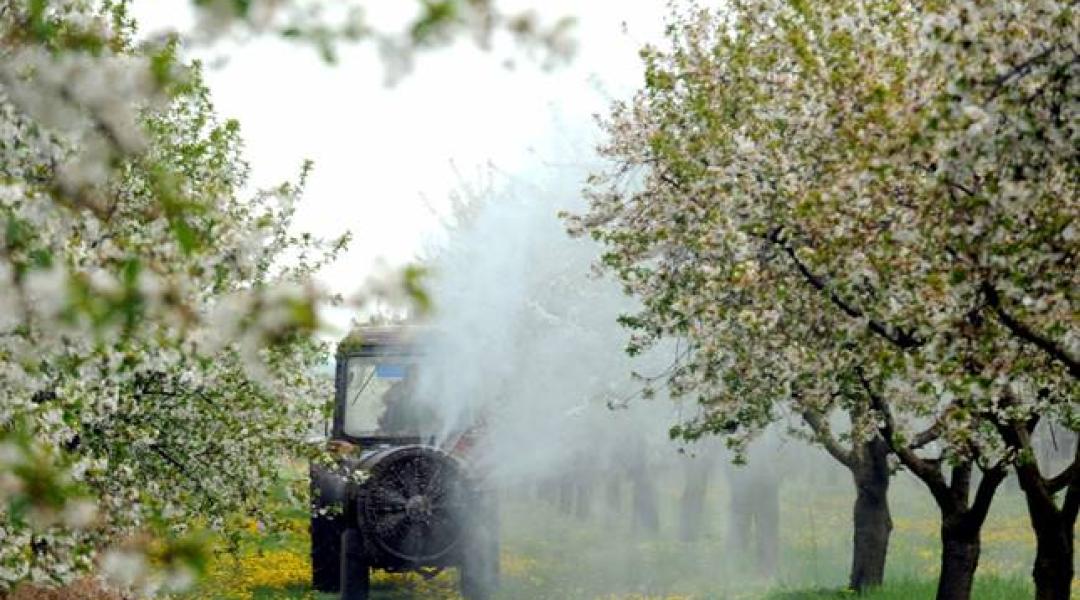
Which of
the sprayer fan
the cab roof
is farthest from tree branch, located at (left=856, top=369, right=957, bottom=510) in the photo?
the cab roof

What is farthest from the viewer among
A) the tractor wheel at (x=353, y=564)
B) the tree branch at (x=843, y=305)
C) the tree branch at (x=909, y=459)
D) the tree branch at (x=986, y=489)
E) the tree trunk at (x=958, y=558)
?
the tractor wheel at (x=353, y=564)

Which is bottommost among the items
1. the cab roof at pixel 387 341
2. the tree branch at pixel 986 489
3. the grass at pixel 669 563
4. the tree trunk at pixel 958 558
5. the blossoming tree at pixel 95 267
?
the grass at pixel 669 563

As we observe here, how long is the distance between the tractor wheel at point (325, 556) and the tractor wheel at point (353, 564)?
226cm

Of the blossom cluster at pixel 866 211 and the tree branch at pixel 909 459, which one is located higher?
the blossom cluster at pixel 866 211

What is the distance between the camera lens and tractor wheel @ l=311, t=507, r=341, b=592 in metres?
20.2

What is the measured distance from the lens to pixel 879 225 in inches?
332

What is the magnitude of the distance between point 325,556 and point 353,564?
2.78 m

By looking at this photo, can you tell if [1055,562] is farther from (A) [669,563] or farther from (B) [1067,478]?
(A) [669,563]

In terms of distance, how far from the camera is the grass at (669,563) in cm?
1941

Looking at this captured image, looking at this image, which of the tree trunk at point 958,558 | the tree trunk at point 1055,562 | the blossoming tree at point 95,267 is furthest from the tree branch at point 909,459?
the blossoming tree at point 95,267

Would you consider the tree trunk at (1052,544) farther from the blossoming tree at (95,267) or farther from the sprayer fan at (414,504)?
the sprayer fan at (414,504)

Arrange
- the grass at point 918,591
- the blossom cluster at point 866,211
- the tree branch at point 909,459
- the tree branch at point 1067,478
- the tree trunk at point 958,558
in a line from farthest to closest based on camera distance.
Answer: the grass at point 918,591 → the tree trunk at point 958,558 → the tree branch at point 909,459 → the tree branch at point 1067,478 → the blossom cluster at point 866,211

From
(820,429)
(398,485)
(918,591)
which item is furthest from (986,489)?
(398,485)

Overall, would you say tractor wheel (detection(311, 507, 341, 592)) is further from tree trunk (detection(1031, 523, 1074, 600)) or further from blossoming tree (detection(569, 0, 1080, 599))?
tree trunk (detection(1031, 523, 1074, 600))
